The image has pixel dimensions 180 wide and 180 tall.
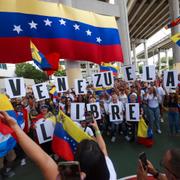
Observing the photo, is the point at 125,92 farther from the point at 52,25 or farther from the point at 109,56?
the point at 52,25

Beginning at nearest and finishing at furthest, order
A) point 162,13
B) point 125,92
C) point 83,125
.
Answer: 1. point 83,125
2. point 125,92
3. point 162,13

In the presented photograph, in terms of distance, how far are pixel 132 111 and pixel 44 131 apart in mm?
2750

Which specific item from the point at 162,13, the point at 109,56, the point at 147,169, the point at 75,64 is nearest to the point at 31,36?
the point at 109,56

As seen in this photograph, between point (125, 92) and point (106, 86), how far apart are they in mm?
1558

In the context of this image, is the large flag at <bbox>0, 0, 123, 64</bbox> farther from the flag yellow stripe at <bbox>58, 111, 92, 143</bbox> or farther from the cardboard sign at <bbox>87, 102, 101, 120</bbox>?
the flag yellow stripe at <bbox>58, 111, 92, 143</bbox>

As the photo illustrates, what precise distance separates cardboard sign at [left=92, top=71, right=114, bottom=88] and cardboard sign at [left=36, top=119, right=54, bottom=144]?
8.59 ft

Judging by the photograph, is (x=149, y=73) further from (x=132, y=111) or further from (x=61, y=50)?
(x=61, y=50)

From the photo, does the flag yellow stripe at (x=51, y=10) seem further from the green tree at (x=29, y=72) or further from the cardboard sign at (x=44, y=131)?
the green tree at (x=29, y=72)

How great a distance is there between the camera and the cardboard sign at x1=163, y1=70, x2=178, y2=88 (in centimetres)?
645

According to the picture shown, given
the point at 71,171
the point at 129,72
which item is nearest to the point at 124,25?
the point at 129,72

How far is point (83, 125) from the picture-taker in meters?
5.39

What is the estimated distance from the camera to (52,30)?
629 centimetres

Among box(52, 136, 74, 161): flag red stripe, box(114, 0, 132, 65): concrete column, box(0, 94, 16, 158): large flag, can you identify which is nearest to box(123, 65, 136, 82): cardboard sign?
box(52, 136, 74, 161): flag red stripe

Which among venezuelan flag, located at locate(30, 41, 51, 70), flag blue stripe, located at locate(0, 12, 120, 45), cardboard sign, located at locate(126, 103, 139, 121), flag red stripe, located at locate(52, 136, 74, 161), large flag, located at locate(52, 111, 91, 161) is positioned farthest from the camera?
cardboard sign, located at locate(126, 103, 139, 121)
